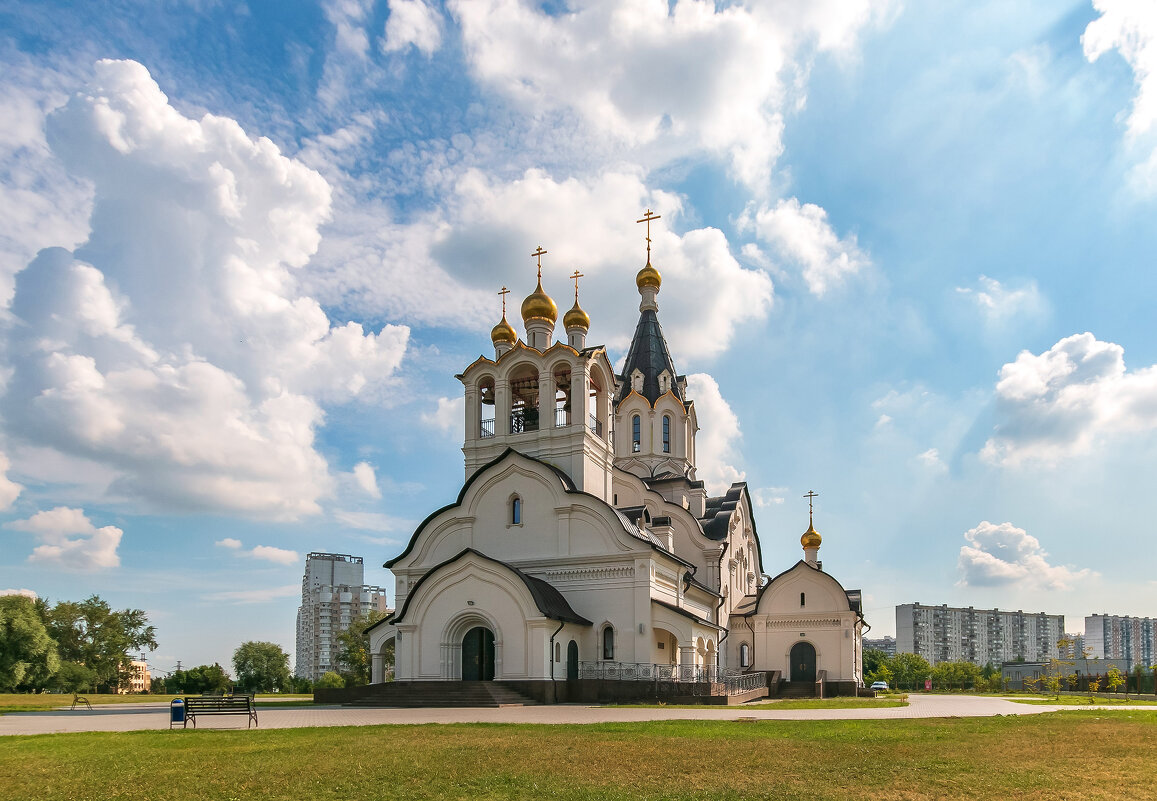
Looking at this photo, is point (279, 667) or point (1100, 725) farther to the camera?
point (279, 667)

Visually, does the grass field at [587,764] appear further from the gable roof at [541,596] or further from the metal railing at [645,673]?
the metal railing at [645,673]

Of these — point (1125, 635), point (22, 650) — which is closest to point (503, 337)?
point (22, 650)

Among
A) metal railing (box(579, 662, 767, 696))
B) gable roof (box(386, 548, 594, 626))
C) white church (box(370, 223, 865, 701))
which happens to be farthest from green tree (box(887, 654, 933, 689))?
gable roof (box(386, 548, 594, 626))

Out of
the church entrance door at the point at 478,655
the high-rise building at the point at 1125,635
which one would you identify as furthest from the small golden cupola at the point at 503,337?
the high-rise building at the point at 1125,635

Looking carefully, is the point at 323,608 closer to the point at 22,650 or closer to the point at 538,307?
the point at 22,650

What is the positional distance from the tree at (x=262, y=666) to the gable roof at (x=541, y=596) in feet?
87.1

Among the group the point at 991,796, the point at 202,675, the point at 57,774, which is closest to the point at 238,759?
the point at 57,774

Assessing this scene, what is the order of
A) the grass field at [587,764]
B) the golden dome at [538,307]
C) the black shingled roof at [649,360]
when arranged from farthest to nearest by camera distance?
the black shingled roof at [649,360] < the golden dome at [538,307] < the grass field at [587,764]

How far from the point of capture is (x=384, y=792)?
8.51 meters

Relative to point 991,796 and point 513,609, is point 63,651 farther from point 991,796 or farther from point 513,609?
point 991,796

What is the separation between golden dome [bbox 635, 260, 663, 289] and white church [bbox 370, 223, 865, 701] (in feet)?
13.0

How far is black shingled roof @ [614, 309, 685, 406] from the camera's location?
133 feet

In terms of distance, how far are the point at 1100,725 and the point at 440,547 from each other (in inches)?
800

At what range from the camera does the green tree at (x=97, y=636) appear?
4453 cm
